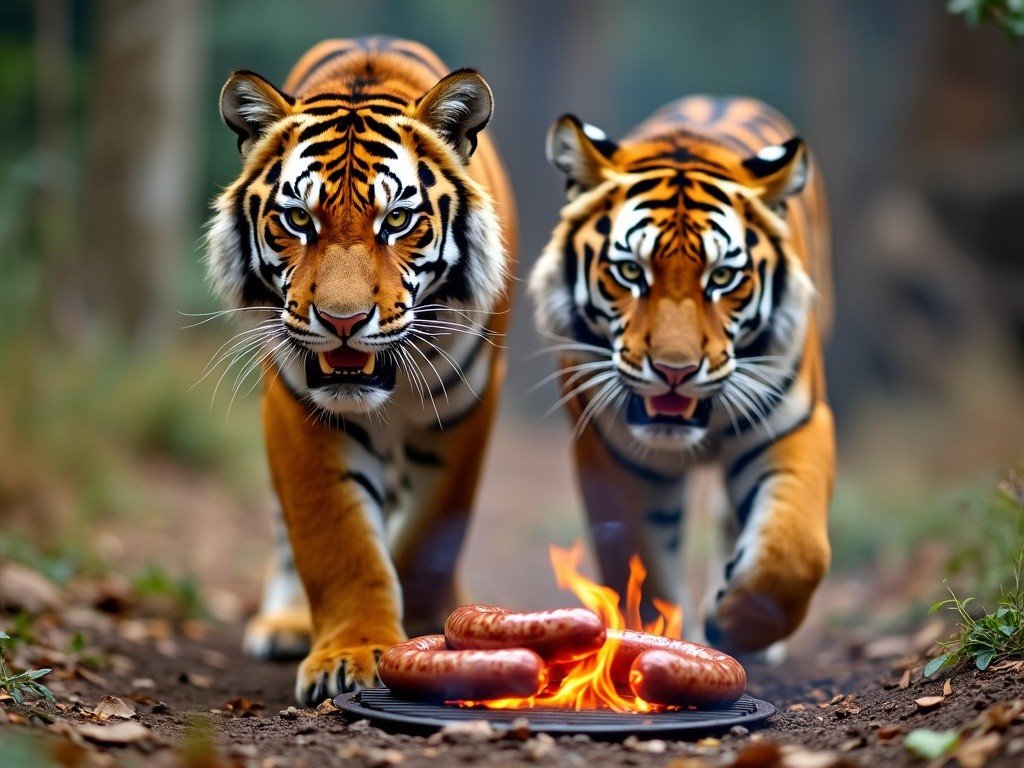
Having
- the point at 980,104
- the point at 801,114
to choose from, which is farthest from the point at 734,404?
the point at 801,114

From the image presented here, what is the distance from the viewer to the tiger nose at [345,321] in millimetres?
3875

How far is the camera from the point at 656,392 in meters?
4.37

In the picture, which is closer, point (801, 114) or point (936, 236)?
point (936, 236)

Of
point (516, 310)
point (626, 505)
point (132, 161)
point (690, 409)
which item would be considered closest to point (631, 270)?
point (690, 409)

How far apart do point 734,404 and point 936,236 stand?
327 inches

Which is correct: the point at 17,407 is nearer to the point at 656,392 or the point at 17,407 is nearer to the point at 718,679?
the point at 656,392

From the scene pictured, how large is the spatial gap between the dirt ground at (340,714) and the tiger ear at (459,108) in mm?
1966

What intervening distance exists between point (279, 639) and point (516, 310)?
10705mm

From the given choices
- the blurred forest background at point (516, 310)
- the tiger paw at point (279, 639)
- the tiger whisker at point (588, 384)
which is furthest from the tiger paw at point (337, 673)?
the blurred forest background at point (516, 310)

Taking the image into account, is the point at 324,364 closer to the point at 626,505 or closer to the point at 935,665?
the point at 626,505

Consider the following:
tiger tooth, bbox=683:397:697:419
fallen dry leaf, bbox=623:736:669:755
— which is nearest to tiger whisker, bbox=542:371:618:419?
tiger tooth, bbox=683:397:697:419

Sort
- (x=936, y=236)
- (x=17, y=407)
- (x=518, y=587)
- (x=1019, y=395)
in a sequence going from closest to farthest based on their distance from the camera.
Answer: (x=17, y=407) → (x=518, y=587) → (x=1019, y=395) → (x=936, y=236)

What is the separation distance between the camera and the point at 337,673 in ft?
13.4

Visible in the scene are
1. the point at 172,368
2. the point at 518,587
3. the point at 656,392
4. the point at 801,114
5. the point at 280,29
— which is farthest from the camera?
the point at 801,114
